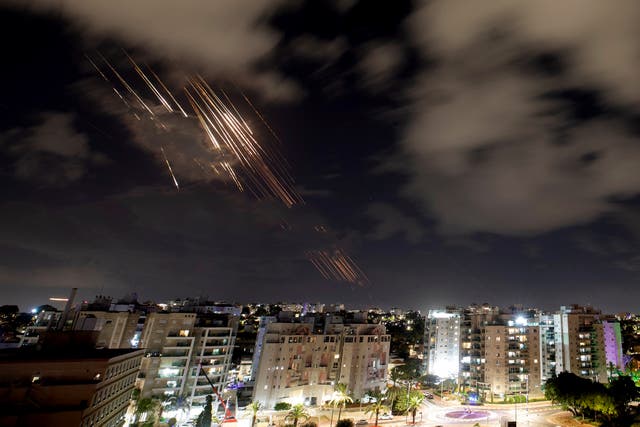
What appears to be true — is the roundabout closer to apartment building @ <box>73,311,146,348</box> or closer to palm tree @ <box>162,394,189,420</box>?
palm tree @ <box>162,394,189,420</box>

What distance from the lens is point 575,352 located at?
83.2 m

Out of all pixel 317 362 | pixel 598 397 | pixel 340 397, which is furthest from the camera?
pixel 317 362

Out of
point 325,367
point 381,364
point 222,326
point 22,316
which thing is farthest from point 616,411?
point 22,316

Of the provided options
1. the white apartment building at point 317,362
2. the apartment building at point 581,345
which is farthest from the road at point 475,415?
the apartment building at point 581,345

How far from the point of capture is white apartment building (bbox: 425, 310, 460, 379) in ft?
278

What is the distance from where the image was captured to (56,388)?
32750mm

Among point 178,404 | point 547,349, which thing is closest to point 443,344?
point 547,349

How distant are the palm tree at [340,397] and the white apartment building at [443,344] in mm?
30970

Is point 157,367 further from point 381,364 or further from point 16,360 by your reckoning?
point 381,364

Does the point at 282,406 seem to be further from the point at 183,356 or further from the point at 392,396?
the point at 392,396

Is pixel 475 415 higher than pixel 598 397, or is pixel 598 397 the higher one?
pixel 598 397

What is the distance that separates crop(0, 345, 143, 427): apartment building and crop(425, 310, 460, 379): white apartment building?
70517mm

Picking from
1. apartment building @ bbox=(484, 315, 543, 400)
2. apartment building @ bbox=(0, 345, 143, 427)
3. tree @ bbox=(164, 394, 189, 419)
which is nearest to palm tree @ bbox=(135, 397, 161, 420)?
tree @ bbox=(164, 394, 189, 419)

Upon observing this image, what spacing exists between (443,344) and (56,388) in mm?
78275
